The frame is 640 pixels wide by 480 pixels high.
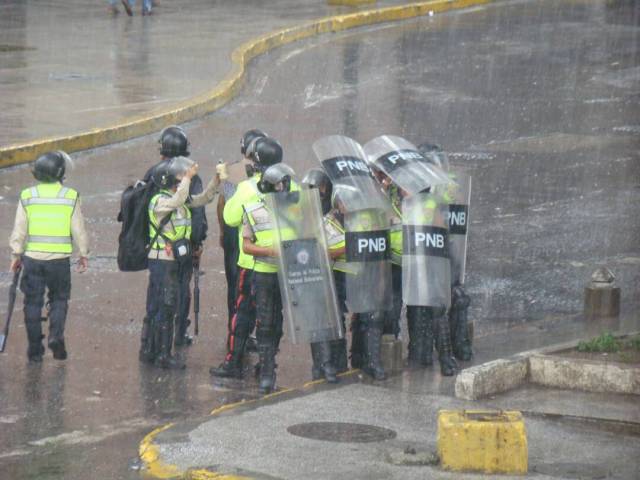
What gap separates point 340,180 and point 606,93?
39.4 feet

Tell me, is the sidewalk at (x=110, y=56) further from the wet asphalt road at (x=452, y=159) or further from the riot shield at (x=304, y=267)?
the riot shield at (x=304, y=267)

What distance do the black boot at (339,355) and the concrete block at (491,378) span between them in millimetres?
1142

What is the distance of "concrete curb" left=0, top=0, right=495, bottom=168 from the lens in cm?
1856

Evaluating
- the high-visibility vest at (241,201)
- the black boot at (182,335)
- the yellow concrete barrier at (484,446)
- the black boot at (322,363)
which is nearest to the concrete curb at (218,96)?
the black boot at (182,335)

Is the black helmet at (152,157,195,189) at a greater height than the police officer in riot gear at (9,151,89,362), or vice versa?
the black helmet at (152,157,195,189)

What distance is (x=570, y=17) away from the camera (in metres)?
28.8

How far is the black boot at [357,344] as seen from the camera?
11.0 meters

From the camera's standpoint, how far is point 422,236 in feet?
35.2

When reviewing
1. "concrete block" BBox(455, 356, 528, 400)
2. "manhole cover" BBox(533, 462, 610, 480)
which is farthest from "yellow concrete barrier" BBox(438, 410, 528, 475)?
"concrete block" BBox(455, 356, 528, 400)

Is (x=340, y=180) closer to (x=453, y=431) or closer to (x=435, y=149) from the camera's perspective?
(x=435, y=149)

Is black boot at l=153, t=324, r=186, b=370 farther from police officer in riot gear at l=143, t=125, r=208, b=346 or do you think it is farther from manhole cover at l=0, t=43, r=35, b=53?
manhole cover at l=0, t=43, r=35, b=53

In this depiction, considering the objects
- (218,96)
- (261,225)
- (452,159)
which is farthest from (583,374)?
(218,96)

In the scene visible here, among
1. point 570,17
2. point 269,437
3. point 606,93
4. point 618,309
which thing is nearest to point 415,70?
point 606,93

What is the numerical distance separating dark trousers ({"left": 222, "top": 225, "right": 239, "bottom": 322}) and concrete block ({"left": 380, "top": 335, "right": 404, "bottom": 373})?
1.30 metres
